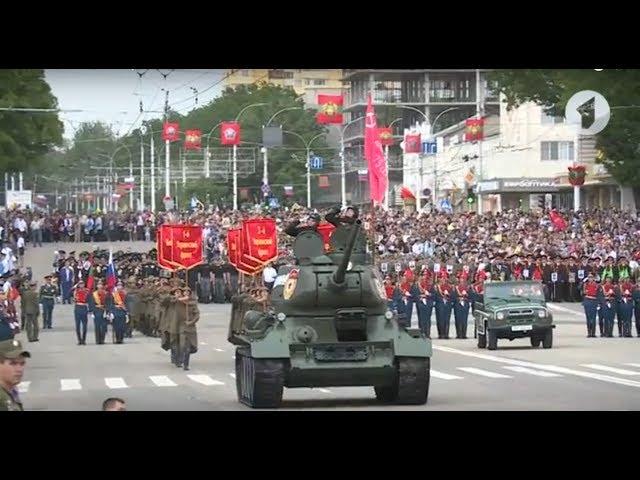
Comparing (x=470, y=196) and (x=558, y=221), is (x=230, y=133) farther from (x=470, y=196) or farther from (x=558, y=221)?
(x=558, y=221)

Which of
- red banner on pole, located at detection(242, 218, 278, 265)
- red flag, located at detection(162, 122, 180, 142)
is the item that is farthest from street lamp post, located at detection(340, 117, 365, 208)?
red flag, located at detection(162, 122, 180, 142)

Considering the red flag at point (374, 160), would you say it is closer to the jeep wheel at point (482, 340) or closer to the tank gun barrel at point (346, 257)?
Answer: the tank gun barrel at point (346, 257)

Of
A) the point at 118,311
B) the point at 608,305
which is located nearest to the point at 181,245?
the point at 118,311

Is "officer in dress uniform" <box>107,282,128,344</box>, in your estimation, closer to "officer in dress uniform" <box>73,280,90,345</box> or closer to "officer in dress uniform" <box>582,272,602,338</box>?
"officer in dress uniform" <box>73,280,90,345</box>

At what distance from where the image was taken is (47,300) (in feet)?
82.7

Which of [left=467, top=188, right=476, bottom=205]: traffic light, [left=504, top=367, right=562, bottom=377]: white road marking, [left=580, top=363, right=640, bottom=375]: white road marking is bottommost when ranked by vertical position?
[left=504, top=367, right=562, bottom=377]: white road marking

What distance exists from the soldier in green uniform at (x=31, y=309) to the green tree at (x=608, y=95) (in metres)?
7.13

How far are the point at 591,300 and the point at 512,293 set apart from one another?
145cm

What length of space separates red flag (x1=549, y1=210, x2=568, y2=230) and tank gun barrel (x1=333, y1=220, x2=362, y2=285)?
8355mm

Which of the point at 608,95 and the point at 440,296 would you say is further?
the point at 440,296

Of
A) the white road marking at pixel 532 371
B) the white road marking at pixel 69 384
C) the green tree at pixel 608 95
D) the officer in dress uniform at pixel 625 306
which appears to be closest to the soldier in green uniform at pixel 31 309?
the white road marking at pixel 69 384

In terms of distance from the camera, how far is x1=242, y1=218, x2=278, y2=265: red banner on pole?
2350cm

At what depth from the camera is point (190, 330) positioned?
26.3 m

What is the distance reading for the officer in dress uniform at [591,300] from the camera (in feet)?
96.6
